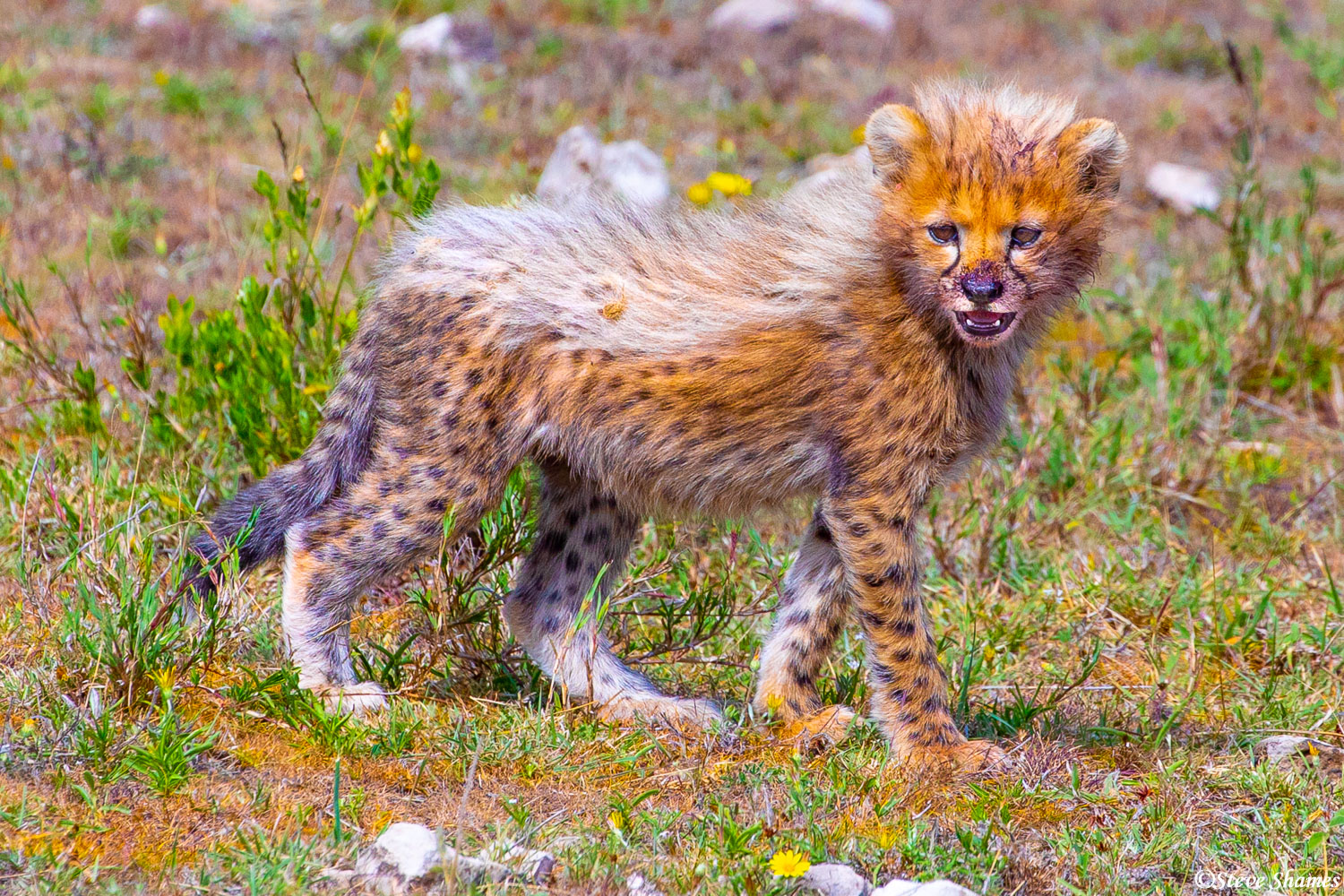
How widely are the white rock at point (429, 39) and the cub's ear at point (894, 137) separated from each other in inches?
347

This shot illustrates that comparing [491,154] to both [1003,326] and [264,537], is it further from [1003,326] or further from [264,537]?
[1003,326]

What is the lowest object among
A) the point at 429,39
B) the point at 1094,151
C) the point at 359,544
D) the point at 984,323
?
the point at 359,544

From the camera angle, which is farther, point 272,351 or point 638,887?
point 272,351

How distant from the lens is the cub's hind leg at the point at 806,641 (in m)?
4.50

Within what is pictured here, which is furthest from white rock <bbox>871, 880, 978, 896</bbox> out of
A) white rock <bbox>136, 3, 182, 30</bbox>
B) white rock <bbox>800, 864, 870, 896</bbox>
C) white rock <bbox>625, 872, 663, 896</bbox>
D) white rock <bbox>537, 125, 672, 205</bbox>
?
white rock <bbox>136, 3, 182, 30</bbox>

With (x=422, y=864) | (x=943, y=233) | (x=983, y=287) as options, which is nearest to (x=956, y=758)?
(x=983, y=287)

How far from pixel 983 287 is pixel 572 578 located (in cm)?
180

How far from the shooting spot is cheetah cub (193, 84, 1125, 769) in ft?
13.3

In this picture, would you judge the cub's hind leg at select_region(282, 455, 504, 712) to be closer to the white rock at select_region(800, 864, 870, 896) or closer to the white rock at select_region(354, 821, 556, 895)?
the white rock at select_region(354, 821, 556, 895)

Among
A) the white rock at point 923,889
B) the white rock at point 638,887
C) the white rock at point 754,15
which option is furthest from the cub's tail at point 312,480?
the white rock at point 754,15

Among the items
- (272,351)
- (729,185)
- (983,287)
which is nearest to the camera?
(983,287)

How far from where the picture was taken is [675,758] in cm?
418

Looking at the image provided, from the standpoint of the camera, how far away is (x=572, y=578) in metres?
4.83

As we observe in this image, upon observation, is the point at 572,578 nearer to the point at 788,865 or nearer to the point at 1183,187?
the point at 788,865
